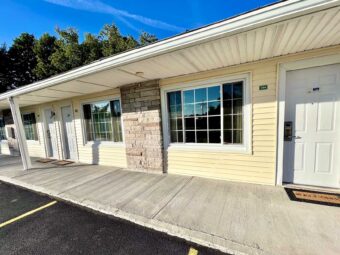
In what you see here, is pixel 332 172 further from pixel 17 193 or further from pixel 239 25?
pixel 17 193

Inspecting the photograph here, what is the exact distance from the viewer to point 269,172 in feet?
10.9

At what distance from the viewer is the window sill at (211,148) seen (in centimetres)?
351

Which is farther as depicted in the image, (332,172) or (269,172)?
(269,172)

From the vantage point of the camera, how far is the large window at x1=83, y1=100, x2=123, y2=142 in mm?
5223

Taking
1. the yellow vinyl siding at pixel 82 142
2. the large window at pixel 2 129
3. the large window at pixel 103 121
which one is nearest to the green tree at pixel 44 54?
the large window at pixel 2 129

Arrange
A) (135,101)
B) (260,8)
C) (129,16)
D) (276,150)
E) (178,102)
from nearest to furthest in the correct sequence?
(260,8) → (276,150) → (178,102) → (135,101) → (129,16)

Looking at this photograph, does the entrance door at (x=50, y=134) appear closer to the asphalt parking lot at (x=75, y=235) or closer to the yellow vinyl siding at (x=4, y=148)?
the yellow vinyl siding at (x=4, y=148)

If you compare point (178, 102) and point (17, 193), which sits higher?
point (178, 102)

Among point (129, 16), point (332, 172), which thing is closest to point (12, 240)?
point (332, 172)

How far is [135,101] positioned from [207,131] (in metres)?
2.18

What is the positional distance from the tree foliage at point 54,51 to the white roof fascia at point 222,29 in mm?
12013

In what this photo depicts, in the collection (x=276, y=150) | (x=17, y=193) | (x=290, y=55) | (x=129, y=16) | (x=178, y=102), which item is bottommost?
(x=17, y=193)

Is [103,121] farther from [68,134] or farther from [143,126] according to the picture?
[68,134]

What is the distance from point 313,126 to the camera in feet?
9.79
